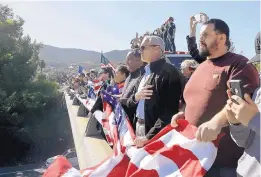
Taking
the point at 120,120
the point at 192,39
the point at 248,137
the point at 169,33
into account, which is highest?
the point at 169,33

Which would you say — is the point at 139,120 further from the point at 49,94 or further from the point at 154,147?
the point at 49,94

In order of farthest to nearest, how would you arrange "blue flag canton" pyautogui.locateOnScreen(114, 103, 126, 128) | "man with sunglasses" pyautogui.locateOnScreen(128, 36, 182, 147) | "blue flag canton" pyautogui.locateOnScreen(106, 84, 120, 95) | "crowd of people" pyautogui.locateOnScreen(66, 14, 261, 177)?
"blue flag canton" pyautogui.locateOnScreen(106, 84, 120, 95) → "blue flag canton" pyautogui.locateOnScreen(114, 103, 126, 128) → "man with sunglasses" pyautogui.locateOnScreen(128, 36, 182, 147) → "crowd of people" pyautogui.locateOnScreen(66, 14, 261, 177)

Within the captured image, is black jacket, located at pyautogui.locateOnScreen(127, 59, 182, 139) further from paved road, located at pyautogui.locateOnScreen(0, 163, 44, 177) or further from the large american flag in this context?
paved road, located at pyautogui.locateOnScreen(0, 163, 44, 177)

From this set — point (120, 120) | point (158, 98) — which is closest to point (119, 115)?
point (120, 120)

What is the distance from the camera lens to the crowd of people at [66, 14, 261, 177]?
170 centimetres

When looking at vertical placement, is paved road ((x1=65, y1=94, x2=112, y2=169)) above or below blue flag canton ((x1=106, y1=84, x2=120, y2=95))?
below

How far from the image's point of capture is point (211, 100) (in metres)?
2.12

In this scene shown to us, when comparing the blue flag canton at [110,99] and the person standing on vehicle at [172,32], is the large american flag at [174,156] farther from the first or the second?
the person standing on vehicle at [172,32]

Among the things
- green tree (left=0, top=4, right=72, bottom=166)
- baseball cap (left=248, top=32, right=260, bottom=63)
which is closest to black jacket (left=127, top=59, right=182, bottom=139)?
baseball cap (left=248, top=32, right=260, bottom=63)

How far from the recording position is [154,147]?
2.42 m

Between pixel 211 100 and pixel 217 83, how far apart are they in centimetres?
12

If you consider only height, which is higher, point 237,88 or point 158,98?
point 237,88

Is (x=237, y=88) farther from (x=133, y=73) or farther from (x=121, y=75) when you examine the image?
(x=121, y=75)

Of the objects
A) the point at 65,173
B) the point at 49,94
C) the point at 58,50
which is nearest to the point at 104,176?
the point at 65,173
